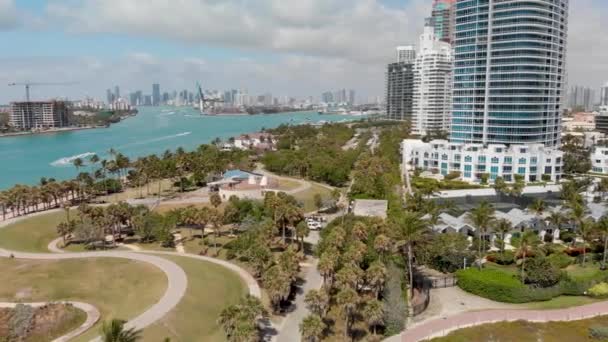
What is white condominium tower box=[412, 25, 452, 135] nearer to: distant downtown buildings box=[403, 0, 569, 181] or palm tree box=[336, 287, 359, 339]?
distant downtown buildings box=[403, 0, 569, 181]

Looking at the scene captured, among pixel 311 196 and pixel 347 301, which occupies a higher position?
pixel 347 301

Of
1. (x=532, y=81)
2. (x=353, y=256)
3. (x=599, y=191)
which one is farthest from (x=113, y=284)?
(x=532, y=81)

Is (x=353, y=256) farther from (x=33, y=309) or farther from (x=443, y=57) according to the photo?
(x=443, y=57)

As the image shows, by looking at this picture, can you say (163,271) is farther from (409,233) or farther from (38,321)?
(409,233)

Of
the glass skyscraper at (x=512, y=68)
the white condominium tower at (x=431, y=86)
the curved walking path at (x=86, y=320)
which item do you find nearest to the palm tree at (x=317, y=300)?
the curved walking path at (x=86, y=320)

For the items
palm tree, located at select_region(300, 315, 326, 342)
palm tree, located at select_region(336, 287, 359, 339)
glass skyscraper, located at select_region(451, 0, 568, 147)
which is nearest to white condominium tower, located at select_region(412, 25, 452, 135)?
glass skyscraper, located at select_region(451, 0, 568, 147)

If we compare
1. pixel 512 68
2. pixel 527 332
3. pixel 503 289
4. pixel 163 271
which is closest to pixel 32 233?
pixel 163 271
